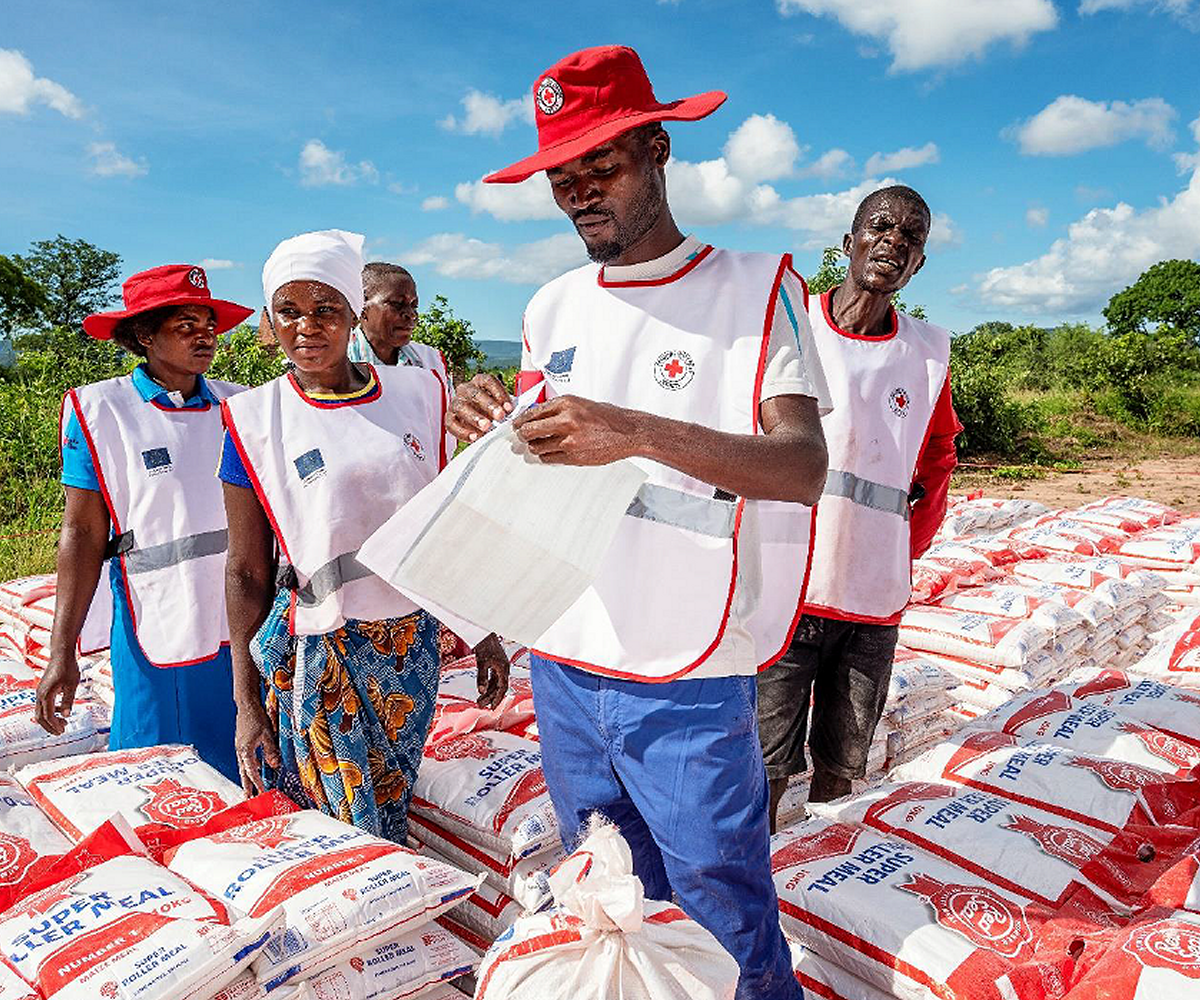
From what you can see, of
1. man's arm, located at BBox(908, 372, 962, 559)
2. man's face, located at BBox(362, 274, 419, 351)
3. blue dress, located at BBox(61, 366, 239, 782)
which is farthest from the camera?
man's face, located at BBox(362, 274, 419, 351)

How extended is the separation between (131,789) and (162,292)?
3.80 ft

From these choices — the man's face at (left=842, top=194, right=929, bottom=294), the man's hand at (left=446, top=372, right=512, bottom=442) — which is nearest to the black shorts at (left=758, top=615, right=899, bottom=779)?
the man's face at (left=842, top=194, right=929, bottom=294)

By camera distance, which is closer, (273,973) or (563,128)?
(563,128)

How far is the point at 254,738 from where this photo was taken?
194 centimetres

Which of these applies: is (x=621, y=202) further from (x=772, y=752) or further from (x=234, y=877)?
(x=772, y=752)

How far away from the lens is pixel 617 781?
5.06 ft

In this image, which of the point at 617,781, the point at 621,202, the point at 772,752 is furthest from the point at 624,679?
the point at 772,752

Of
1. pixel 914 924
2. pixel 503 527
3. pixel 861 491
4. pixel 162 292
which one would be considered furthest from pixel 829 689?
pixel 162 292

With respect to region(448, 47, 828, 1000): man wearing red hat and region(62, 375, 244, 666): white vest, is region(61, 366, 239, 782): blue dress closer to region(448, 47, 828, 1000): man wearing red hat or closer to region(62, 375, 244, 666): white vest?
region(62, 375, 244, 666): white vest

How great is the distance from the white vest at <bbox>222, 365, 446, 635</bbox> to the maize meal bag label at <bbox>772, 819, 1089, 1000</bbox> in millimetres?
975

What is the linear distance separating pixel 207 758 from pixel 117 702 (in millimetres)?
263

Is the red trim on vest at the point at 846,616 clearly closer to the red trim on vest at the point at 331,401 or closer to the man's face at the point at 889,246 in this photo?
the man's face at the point at 889,246

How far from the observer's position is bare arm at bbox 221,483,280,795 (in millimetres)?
1887

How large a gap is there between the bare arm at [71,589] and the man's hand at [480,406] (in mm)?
1313
